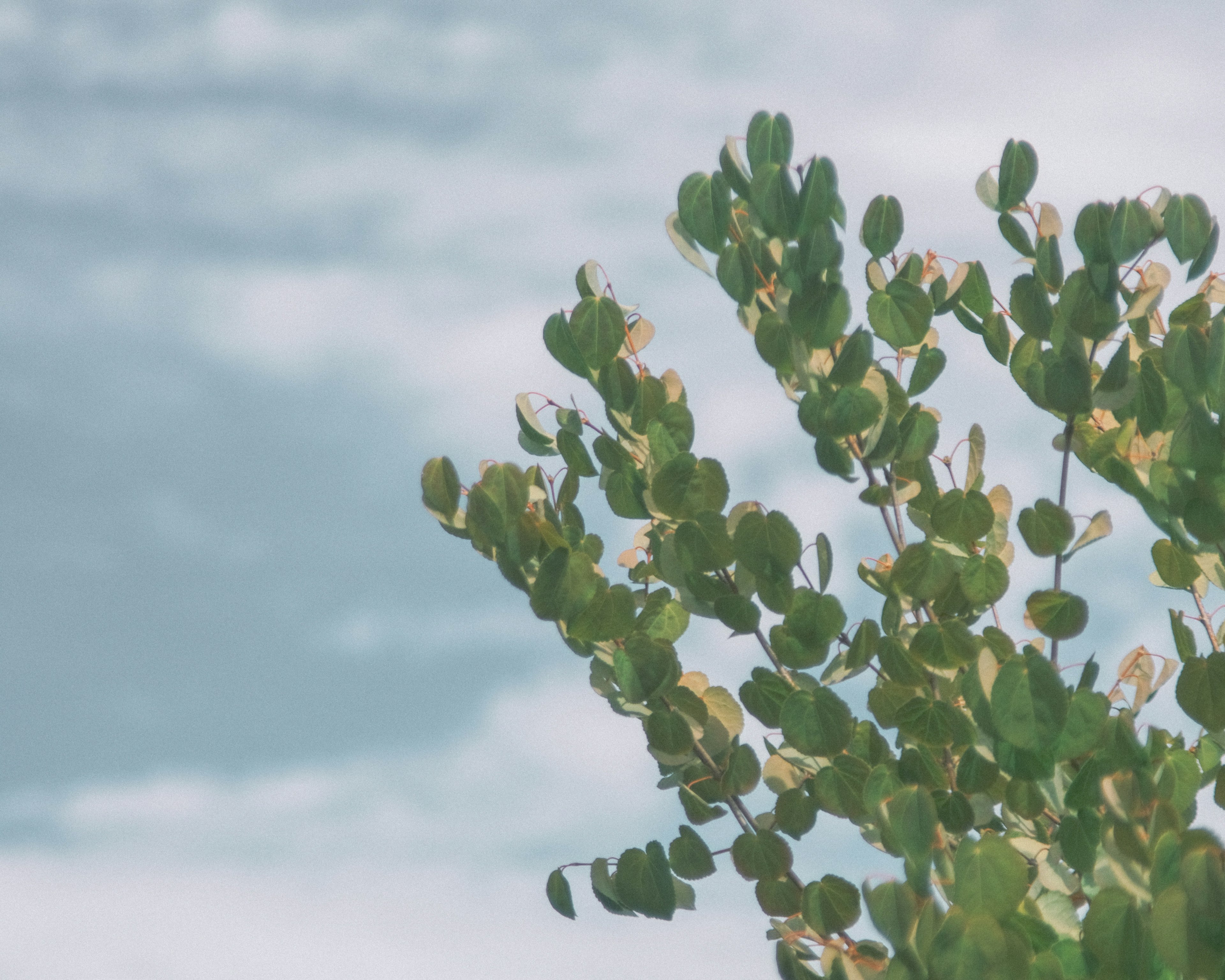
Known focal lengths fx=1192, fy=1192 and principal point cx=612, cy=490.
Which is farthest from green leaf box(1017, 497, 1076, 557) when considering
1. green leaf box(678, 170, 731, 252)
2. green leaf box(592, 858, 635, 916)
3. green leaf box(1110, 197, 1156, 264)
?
green leaf box(592, 858, 635, 916)

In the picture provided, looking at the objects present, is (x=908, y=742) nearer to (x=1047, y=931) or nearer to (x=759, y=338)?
(x=1047, y=931)

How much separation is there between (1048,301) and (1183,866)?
1.24 m

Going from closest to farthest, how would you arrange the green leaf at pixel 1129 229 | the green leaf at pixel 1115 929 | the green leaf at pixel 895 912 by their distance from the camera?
the green leaf at pixel 1115 929 < the green leaf at pixel 895 912 < the green leaf at pixel 1129 229

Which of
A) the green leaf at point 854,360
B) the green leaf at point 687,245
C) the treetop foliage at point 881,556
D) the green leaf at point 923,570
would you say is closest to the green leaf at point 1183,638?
the treetop foliage at point 881,556

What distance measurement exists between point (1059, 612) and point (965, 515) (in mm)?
265

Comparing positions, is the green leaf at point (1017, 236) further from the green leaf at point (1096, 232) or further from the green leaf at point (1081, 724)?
the green leaf at point (1081, 724)

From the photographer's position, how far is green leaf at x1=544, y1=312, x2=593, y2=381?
2475 millimetres

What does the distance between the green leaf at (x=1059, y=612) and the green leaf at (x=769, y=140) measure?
0.98 m

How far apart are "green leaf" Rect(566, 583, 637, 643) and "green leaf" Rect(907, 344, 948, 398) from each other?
2.56 ft

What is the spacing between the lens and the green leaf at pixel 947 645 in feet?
7.45

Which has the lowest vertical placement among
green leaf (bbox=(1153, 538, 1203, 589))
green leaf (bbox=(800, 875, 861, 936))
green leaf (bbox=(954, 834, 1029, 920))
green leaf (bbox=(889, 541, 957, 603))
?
green leaf (bbox=(954, 834, 1029, 920))

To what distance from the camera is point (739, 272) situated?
7.98 feet

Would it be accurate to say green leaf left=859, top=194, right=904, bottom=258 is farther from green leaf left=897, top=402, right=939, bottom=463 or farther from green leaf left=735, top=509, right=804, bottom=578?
green leaf left=735, top=509, right=804, bottom=578

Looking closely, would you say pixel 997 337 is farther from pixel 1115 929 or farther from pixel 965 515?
pixel 1115 929
